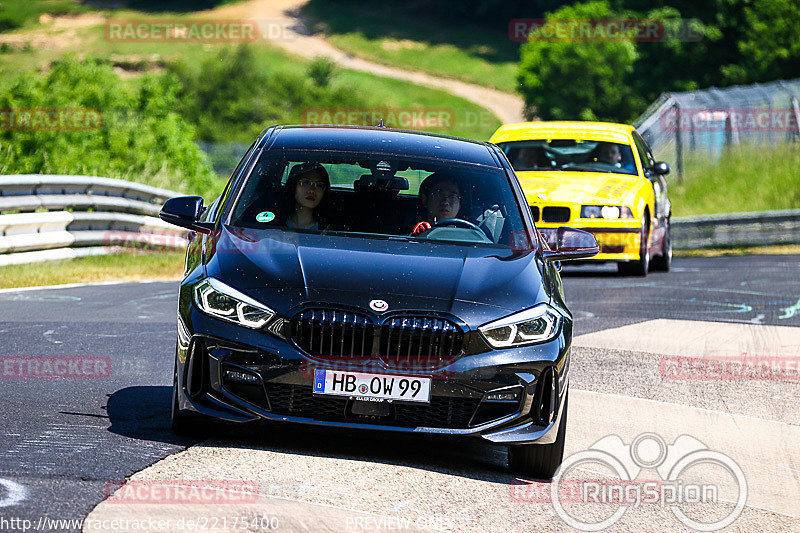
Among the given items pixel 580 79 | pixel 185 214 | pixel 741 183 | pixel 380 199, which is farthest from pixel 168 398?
pixel 580 79

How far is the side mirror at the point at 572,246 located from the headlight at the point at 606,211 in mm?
8112

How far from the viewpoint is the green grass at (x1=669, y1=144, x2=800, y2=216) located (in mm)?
28453

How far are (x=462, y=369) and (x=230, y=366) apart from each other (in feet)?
3.31

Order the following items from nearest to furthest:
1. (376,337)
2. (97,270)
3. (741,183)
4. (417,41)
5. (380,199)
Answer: (376,337) → (380,199) → (97,270) → (741,183) → (417,41)

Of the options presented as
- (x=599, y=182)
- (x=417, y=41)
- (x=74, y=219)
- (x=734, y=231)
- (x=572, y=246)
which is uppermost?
(x=417, y=41)

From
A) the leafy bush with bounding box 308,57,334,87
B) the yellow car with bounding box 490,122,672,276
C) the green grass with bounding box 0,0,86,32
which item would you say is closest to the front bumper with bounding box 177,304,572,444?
the yellow car with bounding box 490,122,672,276

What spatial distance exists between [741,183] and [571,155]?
14.4 m

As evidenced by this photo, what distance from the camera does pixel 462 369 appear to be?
19.1ft

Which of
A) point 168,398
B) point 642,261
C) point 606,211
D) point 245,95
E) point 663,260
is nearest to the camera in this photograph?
point 168,398

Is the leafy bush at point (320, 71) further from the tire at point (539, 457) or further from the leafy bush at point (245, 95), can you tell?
the tire at point (539, 457)

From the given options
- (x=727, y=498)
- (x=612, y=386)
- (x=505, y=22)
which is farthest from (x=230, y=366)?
(x=505, y=22)

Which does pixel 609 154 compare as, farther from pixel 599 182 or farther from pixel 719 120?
pixel 719 120

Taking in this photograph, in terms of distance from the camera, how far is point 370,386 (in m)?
5.80

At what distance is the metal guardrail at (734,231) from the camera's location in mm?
23469
